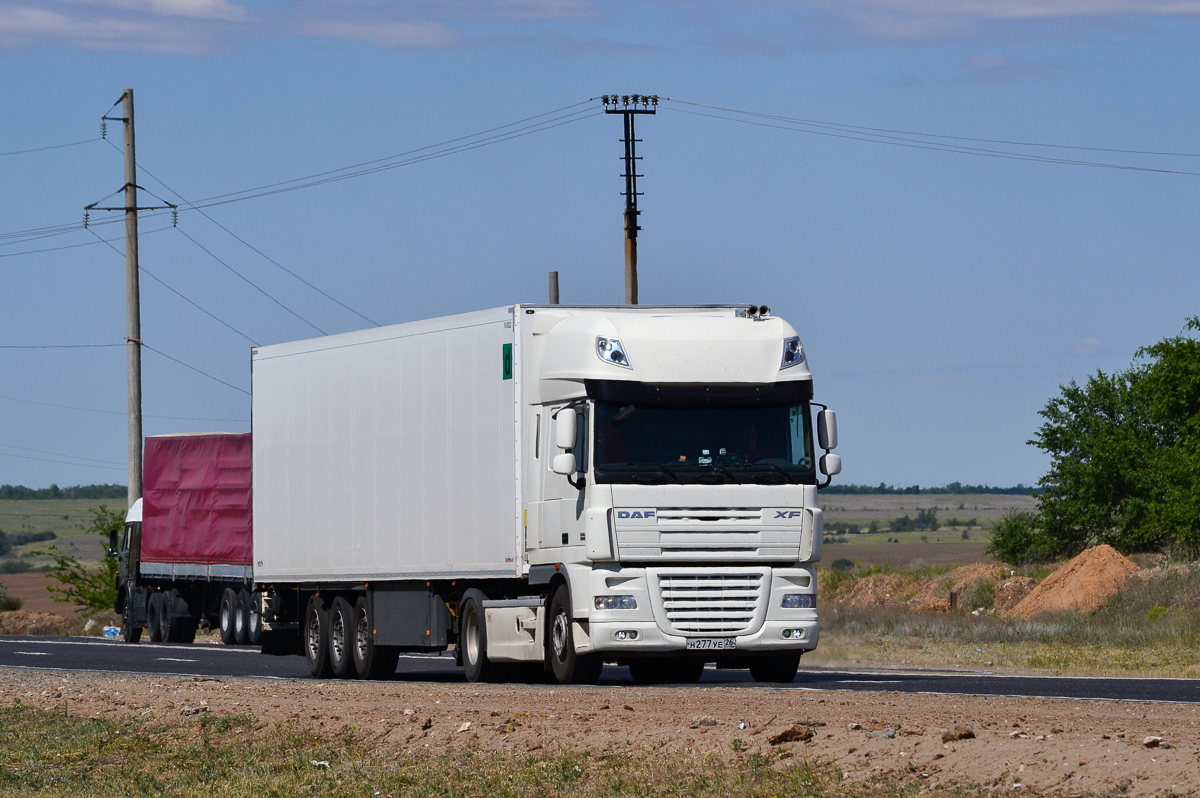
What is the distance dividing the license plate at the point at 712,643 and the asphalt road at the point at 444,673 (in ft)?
2.48

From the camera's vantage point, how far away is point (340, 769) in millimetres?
13391

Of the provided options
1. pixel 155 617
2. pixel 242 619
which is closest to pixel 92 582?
pixel 155 617

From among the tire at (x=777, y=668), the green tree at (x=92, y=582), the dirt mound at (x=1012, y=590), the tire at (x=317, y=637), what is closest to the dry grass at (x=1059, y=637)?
the tire at (x=777, y=668)

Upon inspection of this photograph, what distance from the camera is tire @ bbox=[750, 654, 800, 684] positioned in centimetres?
2077

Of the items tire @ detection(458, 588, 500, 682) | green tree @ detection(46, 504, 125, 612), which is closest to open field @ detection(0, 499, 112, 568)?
green tree @ detection(46, 504, 125, 612)

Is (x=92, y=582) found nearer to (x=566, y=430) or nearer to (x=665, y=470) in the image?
(x=566, y=430)

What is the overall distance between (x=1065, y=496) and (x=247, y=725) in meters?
42.6

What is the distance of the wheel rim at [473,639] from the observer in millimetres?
21391

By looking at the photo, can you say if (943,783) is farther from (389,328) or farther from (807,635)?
(389,328)

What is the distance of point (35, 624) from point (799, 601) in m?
40.4

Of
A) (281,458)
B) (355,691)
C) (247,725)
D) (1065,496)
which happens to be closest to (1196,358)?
(1065,496)

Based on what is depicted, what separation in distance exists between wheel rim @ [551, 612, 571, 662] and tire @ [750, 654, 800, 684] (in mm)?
2379

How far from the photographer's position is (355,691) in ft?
63.7

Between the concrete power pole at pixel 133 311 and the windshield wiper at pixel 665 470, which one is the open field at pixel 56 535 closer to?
the concrete power pole at pixel 133 311
